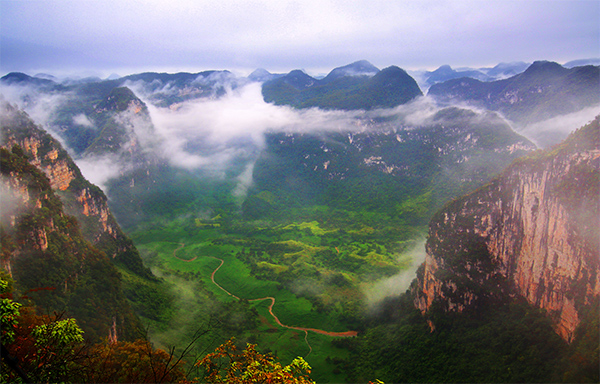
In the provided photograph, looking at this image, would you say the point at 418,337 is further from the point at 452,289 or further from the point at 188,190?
the point at 188,190

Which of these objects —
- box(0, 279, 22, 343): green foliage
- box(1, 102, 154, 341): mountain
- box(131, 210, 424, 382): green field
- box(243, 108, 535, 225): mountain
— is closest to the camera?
box(0, 279, 22, 343): green foliage

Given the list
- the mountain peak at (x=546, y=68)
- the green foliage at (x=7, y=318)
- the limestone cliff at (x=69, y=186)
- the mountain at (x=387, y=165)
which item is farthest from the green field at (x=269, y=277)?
the mountain peak at (x=546, y=68)

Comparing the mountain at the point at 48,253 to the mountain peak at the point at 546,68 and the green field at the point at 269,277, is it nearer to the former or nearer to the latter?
the green field at the point at 269,277

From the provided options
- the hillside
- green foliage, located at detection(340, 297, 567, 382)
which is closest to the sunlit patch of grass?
the hillside

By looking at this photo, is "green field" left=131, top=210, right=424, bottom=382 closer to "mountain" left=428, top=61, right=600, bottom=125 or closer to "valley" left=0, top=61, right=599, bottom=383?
"valley" left=0, top=61, right=599, bottom=383

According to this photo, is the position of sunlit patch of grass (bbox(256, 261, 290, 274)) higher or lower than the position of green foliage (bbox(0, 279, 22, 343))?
lower

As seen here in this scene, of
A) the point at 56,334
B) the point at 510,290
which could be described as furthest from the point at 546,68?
the point at 56,334

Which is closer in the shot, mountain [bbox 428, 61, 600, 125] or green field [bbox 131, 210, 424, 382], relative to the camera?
green field [bbox 131, 210, 424, 382]

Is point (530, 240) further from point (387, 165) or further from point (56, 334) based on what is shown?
point (387, 165)
